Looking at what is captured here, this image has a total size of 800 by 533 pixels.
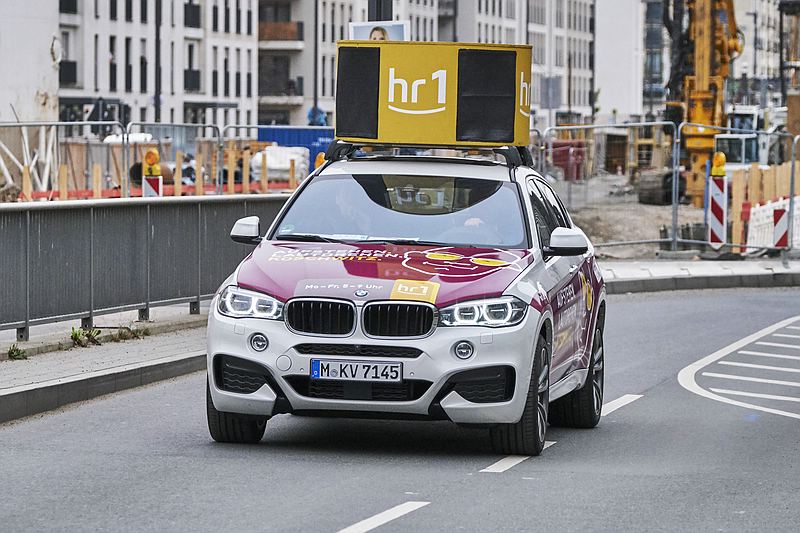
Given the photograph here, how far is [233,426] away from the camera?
1120 centimetres

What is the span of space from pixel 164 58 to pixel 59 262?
7910cm

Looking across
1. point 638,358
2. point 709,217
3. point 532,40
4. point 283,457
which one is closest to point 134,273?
point 638,358

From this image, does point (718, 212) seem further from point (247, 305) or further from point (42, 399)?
point (247, 305)

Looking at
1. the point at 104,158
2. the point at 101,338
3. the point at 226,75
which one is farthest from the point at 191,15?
the point at 101,338

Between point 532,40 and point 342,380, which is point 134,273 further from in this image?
point 532,40

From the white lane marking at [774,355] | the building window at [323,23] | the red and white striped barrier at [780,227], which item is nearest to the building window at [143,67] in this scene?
the building window at [323,23]

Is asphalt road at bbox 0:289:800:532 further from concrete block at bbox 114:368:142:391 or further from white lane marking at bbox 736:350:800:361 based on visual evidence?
white lane marking at bbox 736:350:800:361

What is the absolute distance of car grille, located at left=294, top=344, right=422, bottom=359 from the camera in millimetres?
10438

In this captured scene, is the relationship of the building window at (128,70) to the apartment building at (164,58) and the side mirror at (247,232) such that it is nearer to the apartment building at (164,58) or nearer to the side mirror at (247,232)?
the apartment building at (164,58)

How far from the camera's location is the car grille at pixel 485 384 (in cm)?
1049

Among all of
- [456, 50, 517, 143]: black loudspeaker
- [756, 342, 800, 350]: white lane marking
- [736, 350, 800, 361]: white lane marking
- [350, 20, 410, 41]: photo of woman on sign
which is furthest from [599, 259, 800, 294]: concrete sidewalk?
[456, 50, 517, 143]: black loudspeaker

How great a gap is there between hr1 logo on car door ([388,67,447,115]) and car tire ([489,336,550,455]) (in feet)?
15.2

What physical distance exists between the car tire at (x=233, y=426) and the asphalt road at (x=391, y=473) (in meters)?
0.09

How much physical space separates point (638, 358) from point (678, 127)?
14785 mm
